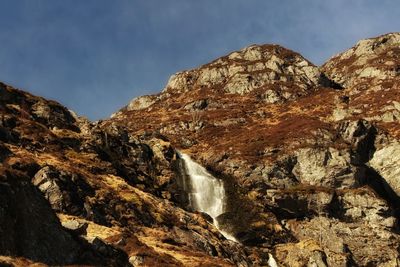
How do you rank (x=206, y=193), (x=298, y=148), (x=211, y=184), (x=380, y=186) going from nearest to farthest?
1. (x=206, y=193)
2. (x=211, y=184)
3. (x=380, y=186)
4. (x=298, y=148)

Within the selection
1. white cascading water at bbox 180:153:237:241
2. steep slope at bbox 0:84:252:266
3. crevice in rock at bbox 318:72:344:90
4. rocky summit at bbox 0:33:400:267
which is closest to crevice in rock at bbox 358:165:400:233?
rocky summit at bbox 0:33:400:267

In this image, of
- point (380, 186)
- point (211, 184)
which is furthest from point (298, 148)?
point (211, 184)

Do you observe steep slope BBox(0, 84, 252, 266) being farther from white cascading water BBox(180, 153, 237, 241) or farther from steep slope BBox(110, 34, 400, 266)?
steep slope BBox(110, 34, 400, 266)

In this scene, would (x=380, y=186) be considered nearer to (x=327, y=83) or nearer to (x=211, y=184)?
(x=211, y=184)

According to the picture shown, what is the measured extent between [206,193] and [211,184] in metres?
2.66

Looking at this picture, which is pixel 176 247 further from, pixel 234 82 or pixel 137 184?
pixel 234 82

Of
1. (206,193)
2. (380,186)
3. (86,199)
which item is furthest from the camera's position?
(380,186)

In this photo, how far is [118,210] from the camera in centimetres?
5725

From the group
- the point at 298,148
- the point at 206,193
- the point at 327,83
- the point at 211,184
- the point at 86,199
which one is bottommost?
the point at 86,199

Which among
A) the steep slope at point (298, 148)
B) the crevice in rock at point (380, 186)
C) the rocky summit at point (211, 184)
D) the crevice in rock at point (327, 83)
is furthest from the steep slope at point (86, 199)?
the crevice in rock at point (327, 83)

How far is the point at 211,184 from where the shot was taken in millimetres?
83625

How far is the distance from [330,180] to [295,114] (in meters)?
Answer: 35.0

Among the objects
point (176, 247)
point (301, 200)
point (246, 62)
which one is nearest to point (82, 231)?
point (176, 247)

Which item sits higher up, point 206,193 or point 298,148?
point 298,148
